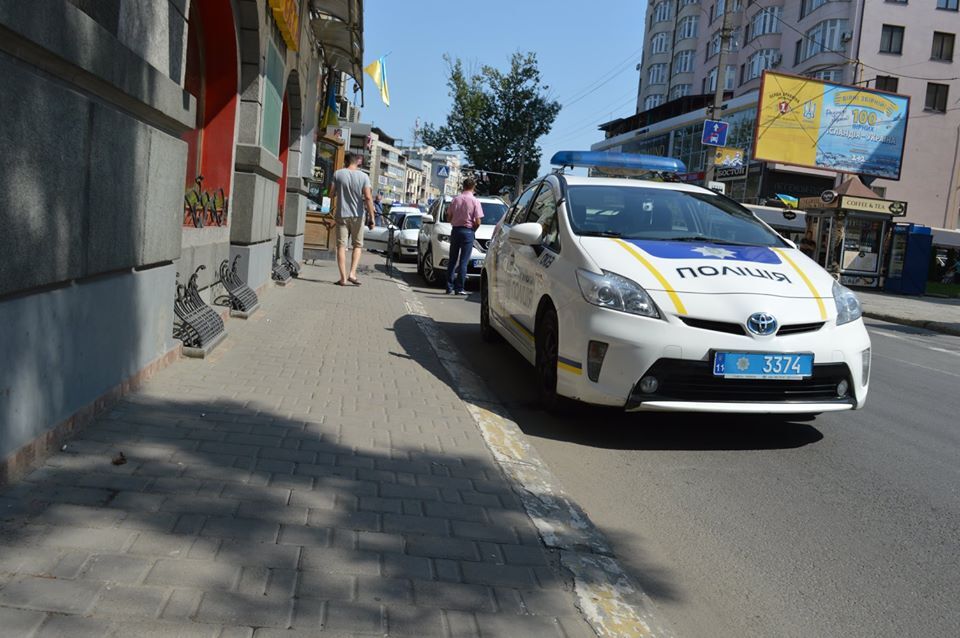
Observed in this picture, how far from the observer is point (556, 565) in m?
3.21

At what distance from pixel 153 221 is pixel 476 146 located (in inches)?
2084

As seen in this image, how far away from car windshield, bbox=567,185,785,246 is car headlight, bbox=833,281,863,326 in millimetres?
803

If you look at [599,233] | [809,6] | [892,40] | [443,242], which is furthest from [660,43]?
[599,233]

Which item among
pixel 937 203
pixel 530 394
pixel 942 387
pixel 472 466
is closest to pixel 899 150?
pixel 937 203

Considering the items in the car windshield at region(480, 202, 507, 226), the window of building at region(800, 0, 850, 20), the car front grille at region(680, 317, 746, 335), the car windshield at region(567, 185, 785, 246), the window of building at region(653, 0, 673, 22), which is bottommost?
the car front grille at region(680, 317, 746, 335)

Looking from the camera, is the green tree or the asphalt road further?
the green tree

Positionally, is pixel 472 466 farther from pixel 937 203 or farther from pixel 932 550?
pixel 937 203

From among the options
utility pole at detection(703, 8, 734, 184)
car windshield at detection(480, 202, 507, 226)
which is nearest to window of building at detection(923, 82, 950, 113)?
utility pole at detection(703, 8, 734, 184)

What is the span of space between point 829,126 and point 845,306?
30.6 metres

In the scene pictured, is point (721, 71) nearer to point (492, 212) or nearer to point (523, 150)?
point (492, 212)

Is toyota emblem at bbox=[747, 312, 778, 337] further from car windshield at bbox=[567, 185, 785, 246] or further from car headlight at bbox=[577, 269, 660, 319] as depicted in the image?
car windshield at bbox=[567, 185, 785, 246]

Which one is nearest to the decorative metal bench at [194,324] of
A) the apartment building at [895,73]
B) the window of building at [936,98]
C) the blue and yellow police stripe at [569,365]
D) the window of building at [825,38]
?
the blue and yellow police stripe at [569,365]

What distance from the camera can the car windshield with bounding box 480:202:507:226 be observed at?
15.6 metres

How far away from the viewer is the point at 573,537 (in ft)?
11.6
